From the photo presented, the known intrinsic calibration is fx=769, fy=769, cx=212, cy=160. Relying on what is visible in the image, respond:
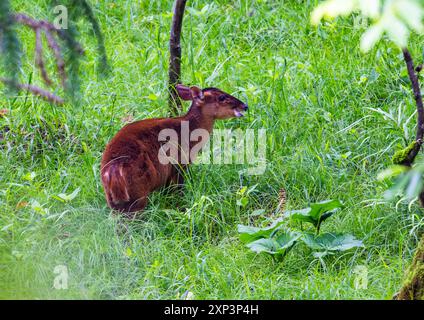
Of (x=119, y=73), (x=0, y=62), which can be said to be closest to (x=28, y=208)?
(x=119, y=73)

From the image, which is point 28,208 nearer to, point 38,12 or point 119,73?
point 119,73

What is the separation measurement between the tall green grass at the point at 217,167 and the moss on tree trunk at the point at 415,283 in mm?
333

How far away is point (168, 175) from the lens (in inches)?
233

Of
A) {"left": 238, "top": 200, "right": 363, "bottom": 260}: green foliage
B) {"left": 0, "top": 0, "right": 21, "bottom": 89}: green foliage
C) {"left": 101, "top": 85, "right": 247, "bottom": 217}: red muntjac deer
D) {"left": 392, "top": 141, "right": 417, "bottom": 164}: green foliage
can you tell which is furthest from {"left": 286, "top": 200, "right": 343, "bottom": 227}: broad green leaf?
{"left": 0, "top": 0, "right": 21, "bottom": 89}: green foliage

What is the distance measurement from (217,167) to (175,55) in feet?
3.37

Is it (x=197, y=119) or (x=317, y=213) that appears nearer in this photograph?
(x=317, y=213)

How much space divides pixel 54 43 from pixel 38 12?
4502 millimetres

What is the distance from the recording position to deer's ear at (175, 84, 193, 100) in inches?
244

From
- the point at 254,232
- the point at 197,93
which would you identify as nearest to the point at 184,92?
the point at 197,93

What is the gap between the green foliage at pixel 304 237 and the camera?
4703 millimetres

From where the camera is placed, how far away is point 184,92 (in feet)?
20.4

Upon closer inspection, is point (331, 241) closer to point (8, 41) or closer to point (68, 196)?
point (68, 196)

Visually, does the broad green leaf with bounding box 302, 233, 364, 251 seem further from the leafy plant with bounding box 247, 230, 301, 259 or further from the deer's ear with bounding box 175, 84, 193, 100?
the deer's ear with bounding box 175, 84, 193, 100

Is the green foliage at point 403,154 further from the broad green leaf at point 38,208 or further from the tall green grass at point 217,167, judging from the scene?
the broad green leaf at point 38,208
